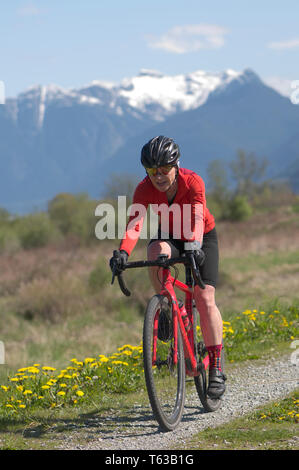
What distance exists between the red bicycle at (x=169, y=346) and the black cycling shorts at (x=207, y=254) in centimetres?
12

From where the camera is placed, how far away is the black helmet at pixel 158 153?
15.0ft

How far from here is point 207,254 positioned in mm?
4953

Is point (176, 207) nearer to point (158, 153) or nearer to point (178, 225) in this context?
point (178, 225)

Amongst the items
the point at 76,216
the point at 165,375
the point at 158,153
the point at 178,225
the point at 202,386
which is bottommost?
the point at 202,386

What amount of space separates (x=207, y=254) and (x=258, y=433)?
149 cm

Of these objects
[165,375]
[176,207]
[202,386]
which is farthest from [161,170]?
[202,386]

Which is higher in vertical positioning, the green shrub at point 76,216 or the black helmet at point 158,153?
the green shrub at point 76,216

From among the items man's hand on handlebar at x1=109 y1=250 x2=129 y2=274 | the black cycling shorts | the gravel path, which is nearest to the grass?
the gravel path

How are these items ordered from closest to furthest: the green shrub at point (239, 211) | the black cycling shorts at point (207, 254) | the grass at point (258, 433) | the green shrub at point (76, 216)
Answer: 1. the grass at point (258, 433)
2. the black cycling shorts at point (207, 254)
3. the green shrub at point (76, 216)
4. the green shrub at point (239, 211)

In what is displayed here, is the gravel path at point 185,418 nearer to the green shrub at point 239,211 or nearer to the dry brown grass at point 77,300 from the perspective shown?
the dry brown grass at point 77,300

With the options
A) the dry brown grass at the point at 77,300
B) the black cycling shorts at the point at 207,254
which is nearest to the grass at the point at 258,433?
the black cycling shorts at the point at 207,254

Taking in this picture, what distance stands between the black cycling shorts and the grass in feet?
3.59

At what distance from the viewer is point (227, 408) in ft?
16.7

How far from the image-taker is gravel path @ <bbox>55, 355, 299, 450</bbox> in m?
4.24
